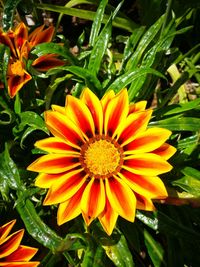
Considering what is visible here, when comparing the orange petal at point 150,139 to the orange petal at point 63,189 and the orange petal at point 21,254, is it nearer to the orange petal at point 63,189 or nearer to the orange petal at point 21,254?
the orange petal at point 63,189

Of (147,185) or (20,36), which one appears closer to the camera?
(147,185)

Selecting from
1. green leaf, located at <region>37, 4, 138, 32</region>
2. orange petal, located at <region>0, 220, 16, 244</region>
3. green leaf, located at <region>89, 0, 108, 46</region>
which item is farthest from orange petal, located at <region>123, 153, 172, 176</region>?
green leaf, located at <region>37, 4, 138, 32</region>

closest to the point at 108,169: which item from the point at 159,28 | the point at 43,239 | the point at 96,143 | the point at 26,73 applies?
the point at 96,143

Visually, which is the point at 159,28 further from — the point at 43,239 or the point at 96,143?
the point at 43,239

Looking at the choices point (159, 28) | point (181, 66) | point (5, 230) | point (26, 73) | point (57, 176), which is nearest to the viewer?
point (57, 176)

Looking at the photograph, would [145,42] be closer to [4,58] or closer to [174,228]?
[4,58]

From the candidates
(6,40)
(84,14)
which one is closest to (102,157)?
(6,40)
